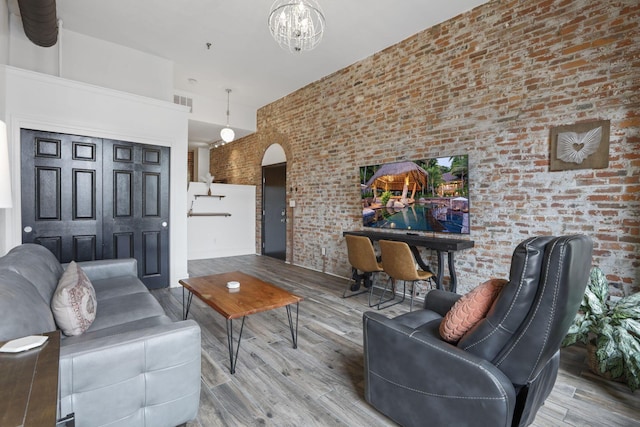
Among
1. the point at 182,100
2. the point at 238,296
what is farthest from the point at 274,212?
the point at 238,296

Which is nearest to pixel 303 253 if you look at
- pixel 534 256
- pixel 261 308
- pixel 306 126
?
pixel 306 126

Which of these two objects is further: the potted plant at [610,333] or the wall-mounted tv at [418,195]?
the wall-mounted tv at [418,195]

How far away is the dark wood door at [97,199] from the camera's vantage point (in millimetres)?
3646

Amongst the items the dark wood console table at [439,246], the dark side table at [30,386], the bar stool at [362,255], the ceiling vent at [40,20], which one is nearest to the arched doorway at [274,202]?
the bar stool at [362,255]

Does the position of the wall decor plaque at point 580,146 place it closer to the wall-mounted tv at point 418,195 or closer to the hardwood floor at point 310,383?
the wall-mounted tv at point 418,195

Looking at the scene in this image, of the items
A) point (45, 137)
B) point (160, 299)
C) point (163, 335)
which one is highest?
point (45, 137)

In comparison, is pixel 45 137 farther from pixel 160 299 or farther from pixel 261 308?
pixel 261 308

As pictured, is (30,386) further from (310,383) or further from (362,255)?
(362,255)

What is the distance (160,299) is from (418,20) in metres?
4.96

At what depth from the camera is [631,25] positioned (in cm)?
261

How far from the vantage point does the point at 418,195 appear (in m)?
4.05

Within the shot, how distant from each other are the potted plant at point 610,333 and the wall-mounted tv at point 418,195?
4.71 feet

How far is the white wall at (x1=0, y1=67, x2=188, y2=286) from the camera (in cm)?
348

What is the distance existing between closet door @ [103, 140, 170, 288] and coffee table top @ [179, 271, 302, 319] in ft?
6.07
